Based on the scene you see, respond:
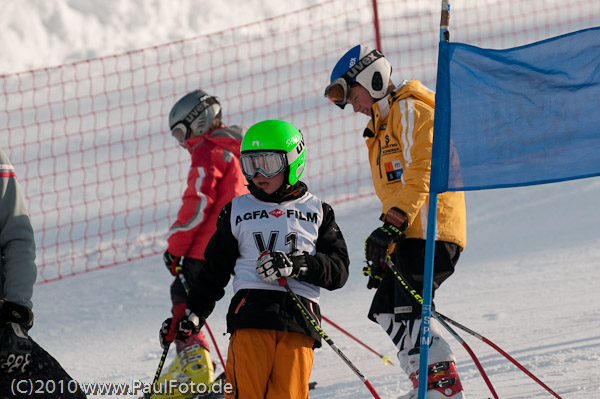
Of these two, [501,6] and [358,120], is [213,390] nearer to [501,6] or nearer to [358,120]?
[358,120]

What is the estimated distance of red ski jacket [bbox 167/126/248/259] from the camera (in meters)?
6.31

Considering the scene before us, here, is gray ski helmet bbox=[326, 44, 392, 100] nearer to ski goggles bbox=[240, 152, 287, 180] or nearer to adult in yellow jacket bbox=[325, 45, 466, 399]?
adult in yellow jacket bbox=[325, 45, 466, 399]

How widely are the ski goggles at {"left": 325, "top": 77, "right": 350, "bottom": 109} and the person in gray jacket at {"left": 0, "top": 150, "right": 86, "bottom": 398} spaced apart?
203 cm

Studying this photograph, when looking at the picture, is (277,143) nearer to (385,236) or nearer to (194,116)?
(385,236)

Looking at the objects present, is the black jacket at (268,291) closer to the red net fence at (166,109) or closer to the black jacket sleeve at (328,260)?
the black jacket sleeve at (328,260)

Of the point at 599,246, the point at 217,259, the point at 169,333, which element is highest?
the point at 217,259

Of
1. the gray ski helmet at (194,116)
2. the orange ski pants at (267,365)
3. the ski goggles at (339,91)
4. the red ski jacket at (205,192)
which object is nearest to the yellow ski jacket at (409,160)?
the ski goggles at (339,91)

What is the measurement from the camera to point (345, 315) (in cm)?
780

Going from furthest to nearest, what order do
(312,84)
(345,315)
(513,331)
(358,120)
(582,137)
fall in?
(312,84) < (358,120) < (345,315) < (513,331) < (582,137)

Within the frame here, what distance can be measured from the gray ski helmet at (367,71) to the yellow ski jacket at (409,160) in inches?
3.2

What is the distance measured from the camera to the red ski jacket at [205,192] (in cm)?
631

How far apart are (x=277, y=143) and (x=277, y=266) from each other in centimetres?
62

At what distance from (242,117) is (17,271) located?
11417 mm

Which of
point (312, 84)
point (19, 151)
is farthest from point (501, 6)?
point (19, 151)
